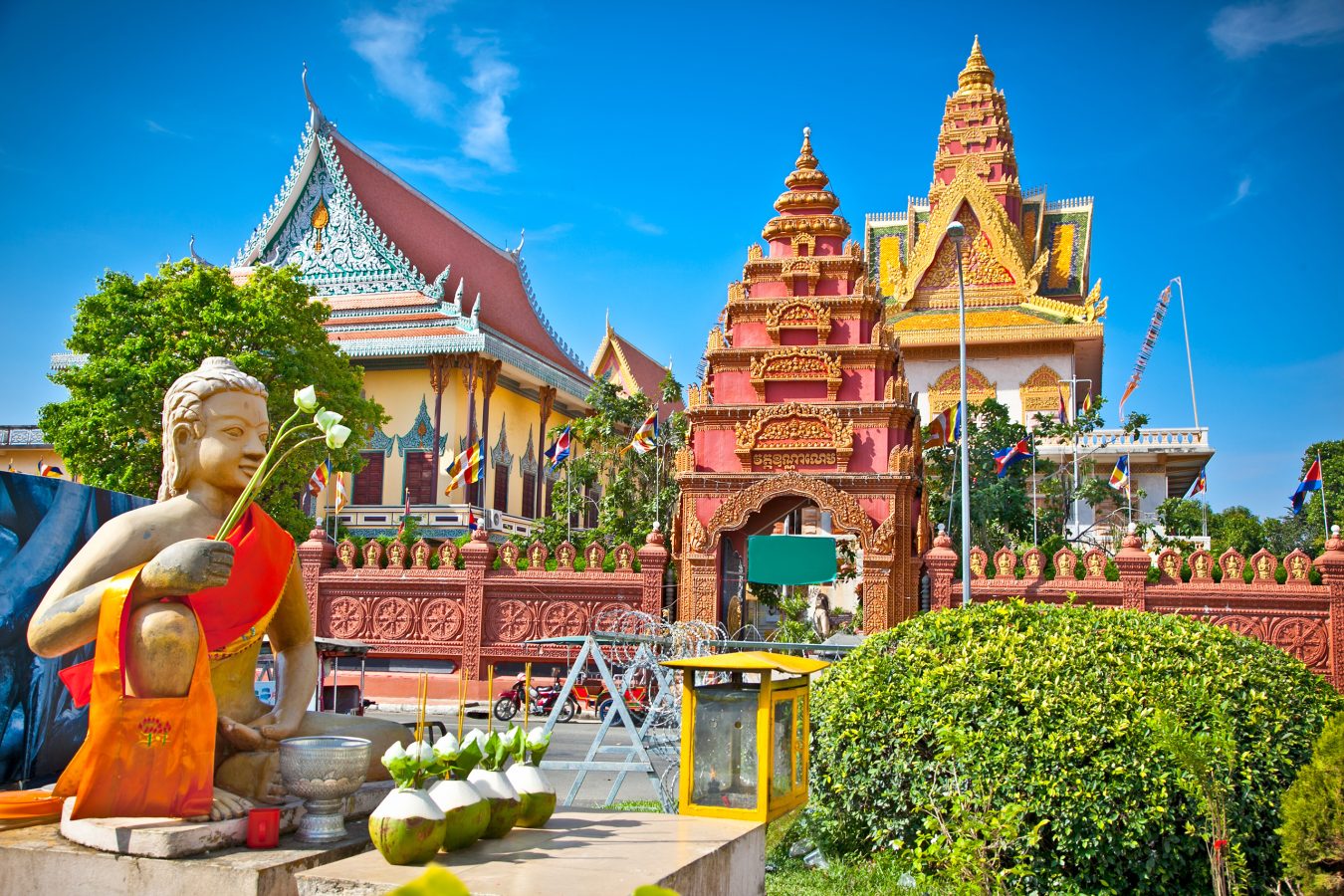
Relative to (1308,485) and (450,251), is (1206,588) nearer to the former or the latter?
(1308,485)

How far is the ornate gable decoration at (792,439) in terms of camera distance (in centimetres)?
1875

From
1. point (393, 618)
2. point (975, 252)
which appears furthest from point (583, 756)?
point (975, 252)

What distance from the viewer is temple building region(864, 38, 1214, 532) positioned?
116 ft

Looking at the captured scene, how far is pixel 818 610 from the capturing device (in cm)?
2969

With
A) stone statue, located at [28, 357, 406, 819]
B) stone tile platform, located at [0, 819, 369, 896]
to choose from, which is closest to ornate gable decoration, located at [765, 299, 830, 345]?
stone statue, located at [28, 357, 406, 819]

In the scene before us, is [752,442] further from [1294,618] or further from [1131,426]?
[1131,426]

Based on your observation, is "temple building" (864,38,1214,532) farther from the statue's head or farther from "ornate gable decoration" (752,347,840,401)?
the statue's head

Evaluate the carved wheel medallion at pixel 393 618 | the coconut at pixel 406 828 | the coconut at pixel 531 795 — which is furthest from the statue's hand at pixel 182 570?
the carved wheel medallion at pixel 393 618

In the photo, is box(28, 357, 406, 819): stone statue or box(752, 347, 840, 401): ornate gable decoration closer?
box(28, 357, 406, 819): stone statue

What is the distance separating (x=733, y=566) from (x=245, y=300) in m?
10.7

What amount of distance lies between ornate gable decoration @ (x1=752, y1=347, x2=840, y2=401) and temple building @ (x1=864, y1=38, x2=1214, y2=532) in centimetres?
1665

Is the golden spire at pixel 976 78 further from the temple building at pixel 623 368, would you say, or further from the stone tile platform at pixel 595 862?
the stone tile platform at pixel 595 862

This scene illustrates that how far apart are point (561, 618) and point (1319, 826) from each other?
14957mm

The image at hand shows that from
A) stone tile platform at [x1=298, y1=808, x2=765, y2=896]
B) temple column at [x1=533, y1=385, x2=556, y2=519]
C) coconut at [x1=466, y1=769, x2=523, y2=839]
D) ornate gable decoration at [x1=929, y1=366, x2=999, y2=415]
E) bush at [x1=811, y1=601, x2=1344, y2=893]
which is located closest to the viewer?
stone tile platform at [x1=298, y1=808, x2=765, y2=896]
